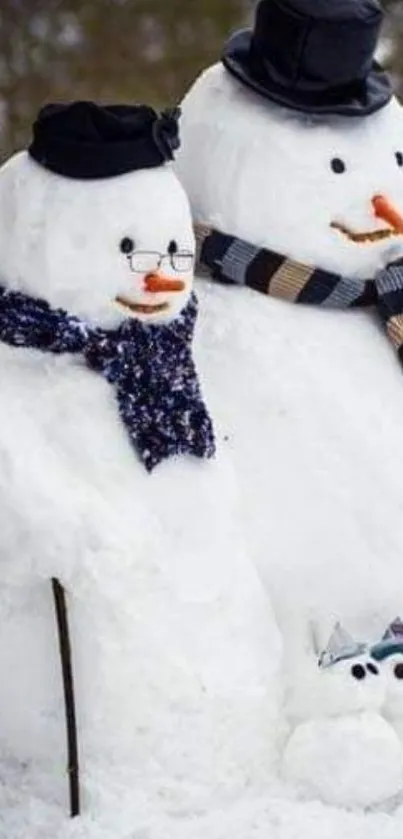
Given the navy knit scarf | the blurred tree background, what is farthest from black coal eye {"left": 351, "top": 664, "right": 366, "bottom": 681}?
the blurred tree background

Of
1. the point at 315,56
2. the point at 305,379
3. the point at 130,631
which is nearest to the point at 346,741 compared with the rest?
the point at 130,631

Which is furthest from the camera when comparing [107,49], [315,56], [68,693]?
[107,49]

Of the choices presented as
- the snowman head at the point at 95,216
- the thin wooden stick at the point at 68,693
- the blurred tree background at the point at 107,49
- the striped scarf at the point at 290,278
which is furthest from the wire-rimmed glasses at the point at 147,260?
the blurred tree background at the point at 107,49

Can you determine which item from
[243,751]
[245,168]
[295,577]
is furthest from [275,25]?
[243,751]

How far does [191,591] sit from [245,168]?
33 centimetres

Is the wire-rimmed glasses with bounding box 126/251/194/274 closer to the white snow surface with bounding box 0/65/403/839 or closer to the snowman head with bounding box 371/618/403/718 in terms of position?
the white snow surface with bounding box 0/65/403/839

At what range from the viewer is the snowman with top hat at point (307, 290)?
4.03ft

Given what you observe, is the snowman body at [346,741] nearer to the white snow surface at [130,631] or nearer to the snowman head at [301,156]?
the white snow surface at [130,631]

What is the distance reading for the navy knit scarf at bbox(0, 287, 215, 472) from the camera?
3.66 ft

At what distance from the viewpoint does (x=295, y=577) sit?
1233 millimetres

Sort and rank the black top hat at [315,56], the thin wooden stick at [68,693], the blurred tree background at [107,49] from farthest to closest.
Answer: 1. the blurred tree background at [107,49]
2. the black top hat at [315,56]
3. the thin wooden stick at [68,693]

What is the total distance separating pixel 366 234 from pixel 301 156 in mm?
78

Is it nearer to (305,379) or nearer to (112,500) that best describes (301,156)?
(305,379)

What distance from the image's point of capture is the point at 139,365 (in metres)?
1.13
